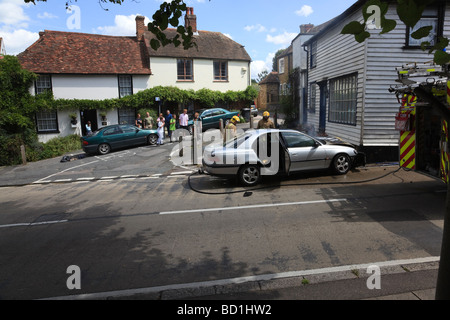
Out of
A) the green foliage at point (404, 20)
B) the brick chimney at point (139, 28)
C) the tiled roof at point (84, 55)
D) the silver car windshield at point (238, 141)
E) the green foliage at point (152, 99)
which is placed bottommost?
the silver car windshield at point (238, 141)

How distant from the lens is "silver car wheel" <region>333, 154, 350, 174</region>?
990cm

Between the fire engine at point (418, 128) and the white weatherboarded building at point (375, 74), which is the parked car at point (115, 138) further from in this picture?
the fire engine at point (418, 128)

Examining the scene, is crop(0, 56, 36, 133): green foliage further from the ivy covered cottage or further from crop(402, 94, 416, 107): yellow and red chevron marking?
crop(402, 94, 416, 107): yellow and red chevron marking

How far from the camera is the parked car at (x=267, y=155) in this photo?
9016mm

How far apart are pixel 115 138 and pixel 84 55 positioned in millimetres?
10198

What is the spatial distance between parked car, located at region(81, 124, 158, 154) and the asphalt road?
6375 millimetres

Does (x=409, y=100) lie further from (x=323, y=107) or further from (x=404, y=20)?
(x=323, y=107)

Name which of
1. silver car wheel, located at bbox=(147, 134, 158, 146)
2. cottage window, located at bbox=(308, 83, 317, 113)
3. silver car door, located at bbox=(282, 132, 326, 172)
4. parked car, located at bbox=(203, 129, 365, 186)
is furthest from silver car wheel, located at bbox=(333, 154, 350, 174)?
silver car wheel, located at bbox=(147, 134, 158, 146)

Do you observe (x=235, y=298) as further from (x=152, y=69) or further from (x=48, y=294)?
(x=152, y=69)

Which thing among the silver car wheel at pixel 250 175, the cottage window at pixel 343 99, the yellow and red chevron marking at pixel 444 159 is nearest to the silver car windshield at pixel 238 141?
the silver car wheel at pixel 250 175

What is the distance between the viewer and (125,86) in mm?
23844

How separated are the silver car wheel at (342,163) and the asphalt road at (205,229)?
26 centimetres
